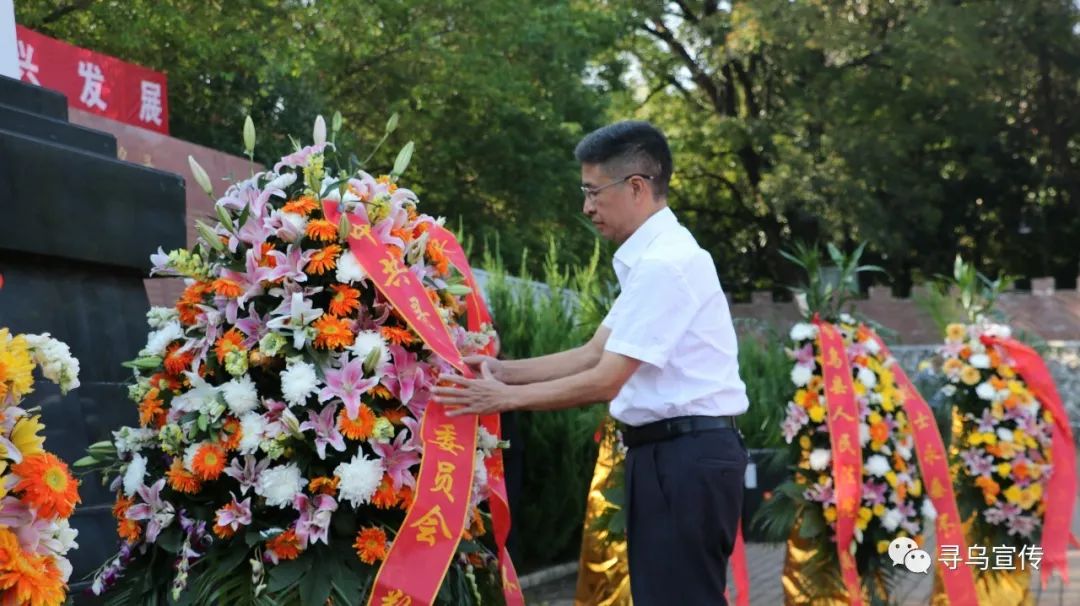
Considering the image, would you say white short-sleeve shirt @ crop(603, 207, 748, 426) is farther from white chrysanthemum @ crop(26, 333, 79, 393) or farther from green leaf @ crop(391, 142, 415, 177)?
white chrysanthemum @ crop(26, 333, 79, 393)

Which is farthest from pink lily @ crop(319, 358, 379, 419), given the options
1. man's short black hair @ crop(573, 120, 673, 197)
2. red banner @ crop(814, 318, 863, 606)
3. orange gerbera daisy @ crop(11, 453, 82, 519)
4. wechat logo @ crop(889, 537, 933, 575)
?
wechat logo @ crop(889, 537, 933, 575)

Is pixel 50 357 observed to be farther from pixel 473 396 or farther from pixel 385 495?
pixel 473 396

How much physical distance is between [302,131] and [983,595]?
32.8 feet

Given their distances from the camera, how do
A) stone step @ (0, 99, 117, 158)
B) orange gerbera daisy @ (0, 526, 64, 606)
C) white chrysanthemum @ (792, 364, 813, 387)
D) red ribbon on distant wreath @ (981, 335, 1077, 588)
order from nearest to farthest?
orange gerbera daisy @ (0, 526, 64, 606) < stone step @ (0, 99, 117, 158) < white chrysanthemum @ (792, 364, 813, 387) < red ribbon on distant wreath @ (981, 335, 1077, 588)

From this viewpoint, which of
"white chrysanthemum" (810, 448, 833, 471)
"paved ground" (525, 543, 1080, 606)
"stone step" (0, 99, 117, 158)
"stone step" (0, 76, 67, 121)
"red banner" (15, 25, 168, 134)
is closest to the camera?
"stone step" (0, 99, 117, 158)

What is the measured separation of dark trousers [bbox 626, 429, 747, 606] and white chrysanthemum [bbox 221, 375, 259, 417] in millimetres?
1082

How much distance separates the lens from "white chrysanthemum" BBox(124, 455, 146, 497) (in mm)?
3139

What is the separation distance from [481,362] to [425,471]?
0.39 meters

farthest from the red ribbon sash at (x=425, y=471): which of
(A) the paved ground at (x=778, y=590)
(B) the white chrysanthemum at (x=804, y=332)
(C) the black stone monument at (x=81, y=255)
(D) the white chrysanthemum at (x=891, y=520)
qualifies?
(A) the paved ground at (x=778, y=590)

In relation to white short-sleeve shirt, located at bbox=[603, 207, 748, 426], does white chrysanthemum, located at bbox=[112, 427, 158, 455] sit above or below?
below

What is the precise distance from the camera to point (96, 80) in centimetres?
1071

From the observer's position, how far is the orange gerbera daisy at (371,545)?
3.08 m

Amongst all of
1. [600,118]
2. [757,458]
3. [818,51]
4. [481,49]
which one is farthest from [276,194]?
[818,51]

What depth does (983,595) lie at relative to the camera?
6.27 m
